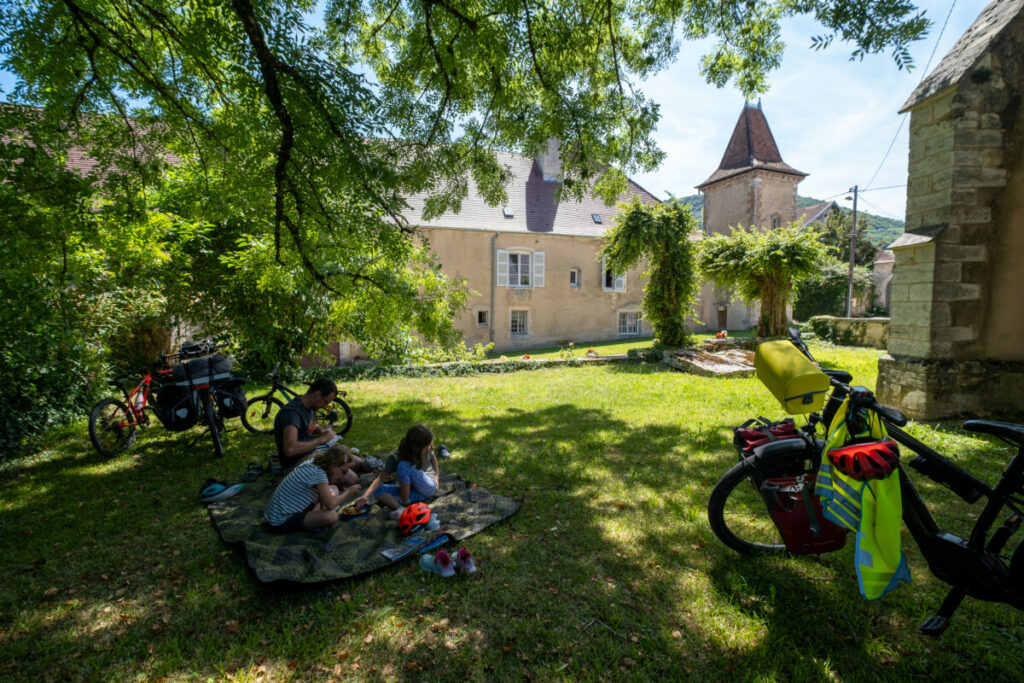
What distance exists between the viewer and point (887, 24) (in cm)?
480

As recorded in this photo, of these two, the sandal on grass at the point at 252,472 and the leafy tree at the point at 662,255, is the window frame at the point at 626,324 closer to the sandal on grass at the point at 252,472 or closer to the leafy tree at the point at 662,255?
the leafy tree at the point at 662,255

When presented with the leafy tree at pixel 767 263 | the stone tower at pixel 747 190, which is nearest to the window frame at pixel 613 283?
the stone tower at pixel 747 190

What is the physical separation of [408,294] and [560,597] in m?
5.01

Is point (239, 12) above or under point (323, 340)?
above

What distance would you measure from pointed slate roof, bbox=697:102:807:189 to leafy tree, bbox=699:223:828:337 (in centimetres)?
1702

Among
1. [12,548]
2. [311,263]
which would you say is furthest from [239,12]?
[12,548]

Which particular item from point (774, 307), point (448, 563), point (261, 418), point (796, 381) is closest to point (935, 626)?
point (796, 381)

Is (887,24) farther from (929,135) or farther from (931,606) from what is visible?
(931,606)

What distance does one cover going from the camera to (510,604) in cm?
283

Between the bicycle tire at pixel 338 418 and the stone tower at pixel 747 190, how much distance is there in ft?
76.3

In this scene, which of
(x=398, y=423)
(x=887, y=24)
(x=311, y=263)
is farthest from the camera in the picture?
(x=398, y=423)

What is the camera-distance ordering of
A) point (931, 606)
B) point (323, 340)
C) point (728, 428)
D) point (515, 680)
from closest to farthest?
1. point (515, 680)
2. point (931, 606)
3. point (728, 428)
4. point (323, 340)

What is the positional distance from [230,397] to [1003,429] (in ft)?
22.6

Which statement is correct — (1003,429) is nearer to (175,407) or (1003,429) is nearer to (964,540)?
(964,540)
